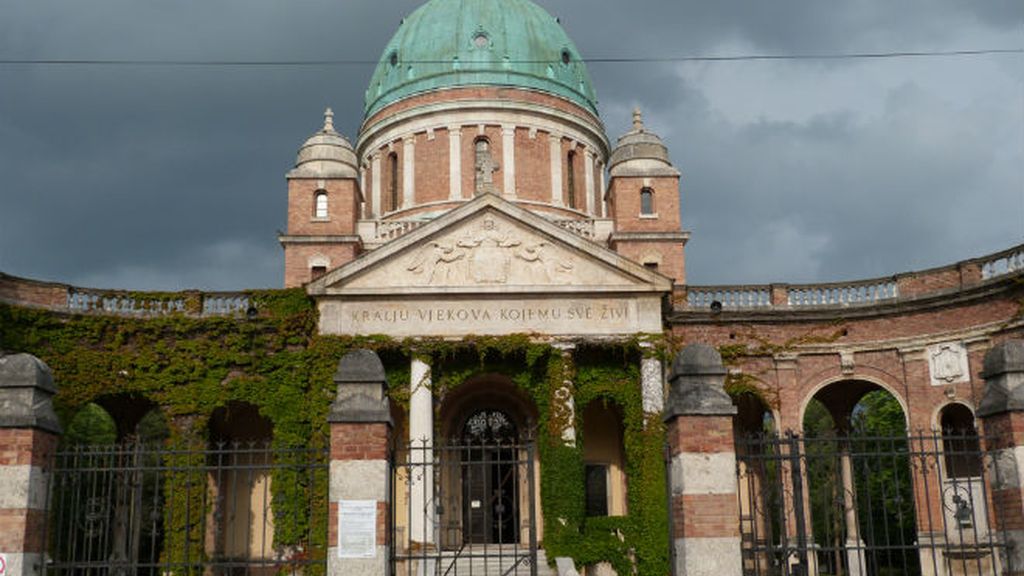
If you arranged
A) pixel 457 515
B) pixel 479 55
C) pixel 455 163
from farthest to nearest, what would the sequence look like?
pixel 479 55, pixel 455 163, pixel 457 515

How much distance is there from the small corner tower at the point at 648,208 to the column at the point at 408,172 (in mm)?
7946

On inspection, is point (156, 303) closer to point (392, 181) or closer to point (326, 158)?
point (326, 158)

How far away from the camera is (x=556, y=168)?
39.6 meters

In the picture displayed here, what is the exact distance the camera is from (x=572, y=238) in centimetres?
2880

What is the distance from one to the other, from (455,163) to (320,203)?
6.16 m

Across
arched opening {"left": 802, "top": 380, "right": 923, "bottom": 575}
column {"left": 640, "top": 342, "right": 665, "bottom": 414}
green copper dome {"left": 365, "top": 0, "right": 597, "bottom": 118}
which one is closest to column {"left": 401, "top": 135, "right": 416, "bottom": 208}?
green copper dome {"left": 365, "top": 0, "right": 597, "bottom": 118}

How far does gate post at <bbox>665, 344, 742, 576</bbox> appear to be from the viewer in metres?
12.3

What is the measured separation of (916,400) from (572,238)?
11234mm

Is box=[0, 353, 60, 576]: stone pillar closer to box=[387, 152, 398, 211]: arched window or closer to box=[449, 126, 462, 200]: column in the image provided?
box=[449, 126, 462, 200]: column

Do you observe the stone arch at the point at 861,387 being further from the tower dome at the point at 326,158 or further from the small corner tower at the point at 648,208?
the tower dome at the point at 326,158

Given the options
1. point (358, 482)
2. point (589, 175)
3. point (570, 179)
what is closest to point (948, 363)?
point (589, 175)

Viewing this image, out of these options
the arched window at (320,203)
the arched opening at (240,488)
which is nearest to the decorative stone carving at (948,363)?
the arched opening at (240,488)

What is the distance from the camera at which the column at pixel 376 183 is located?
4038cm

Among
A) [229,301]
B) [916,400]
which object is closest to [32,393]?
[229,301]
